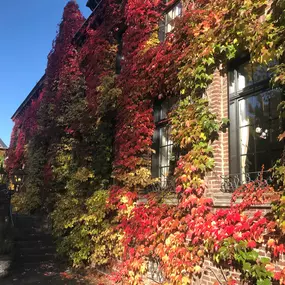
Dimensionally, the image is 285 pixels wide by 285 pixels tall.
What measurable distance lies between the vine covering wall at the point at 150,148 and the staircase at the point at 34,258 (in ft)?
1.71

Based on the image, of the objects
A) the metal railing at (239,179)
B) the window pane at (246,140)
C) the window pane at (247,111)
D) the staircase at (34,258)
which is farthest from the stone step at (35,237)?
the window pane at (247,111)

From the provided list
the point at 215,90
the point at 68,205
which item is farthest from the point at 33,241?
the point at 215,90

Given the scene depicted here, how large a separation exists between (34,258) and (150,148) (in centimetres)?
482

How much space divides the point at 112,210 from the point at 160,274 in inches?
83.3

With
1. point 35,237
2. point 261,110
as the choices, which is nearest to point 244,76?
point 261,110

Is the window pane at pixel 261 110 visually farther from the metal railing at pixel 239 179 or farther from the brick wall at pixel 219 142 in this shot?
the metal railing at pixel 239 179

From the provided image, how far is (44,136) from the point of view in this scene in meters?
13.4

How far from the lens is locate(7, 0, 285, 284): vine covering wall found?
4.25 meters

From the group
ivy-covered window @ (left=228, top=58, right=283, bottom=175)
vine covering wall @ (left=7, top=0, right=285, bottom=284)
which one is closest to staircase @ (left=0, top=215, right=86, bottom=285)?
vine covering wall @ (left=7, top=0, right=285, bottom=284)

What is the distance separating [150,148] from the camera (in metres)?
6.93

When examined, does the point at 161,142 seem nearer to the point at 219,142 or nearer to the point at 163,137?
the point at 163,137

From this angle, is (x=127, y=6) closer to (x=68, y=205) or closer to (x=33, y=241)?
(x=68, y=205)

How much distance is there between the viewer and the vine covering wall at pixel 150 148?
14.0ft

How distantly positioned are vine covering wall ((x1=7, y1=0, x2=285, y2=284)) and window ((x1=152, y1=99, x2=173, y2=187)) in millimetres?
196
